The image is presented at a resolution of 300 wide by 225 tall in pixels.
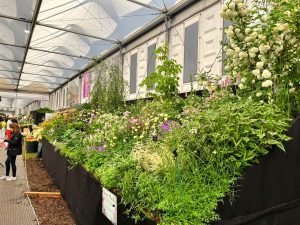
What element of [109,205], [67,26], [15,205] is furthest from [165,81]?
[67,26]

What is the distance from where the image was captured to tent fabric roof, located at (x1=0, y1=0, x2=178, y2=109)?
7258mm

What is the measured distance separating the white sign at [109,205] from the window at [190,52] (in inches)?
188

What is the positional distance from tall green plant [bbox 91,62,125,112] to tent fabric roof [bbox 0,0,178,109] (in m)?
1.95

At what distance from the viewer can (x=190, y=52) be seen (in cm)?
663

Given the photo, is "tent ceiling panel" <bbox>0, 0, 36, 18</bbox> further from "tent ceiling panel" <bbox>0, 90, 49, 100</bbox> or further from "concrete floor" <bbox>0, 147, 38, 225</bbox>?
"tent ceiling panel" <bbox>0, 90, 49, 100</bbox>

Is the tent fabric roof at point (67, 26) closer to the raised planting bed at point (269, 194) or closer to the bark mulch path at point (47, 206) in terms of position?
the bark mulch path at point (47, 206)

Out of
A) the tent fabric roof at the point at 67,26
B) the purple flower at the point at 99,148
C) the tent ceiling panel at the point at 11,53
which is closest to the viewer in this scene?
the purple flower at the point at 99,148

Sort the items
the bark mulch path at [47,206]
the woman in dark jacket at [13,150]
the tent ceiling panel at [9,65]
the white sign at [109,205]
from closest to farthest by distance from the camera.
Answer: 1. the white sign at [109,205]
2. the bark mulch path at [47,206]
3. the woman in dark jacket at [13,150]
4. the tent ceiling panel at [9,65]

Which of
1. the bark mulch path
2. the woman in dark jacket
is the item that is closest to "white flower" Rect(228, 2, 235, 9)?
the bark mulch path

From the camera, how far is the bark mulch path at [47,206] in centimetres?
334

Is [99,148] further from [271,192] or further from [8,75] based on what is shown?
[8,75]

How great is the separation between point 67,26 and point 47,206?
20.8 ft

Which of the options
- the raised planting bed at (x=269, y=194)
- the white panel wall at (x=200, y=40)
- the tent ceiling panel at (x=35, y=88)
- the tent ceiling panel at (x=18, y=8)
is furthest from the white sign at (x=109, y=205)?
the tent ceiling panel at (x=35, y=88)

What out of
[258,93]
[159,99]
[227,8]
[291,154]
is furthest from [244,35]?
[159,99]
